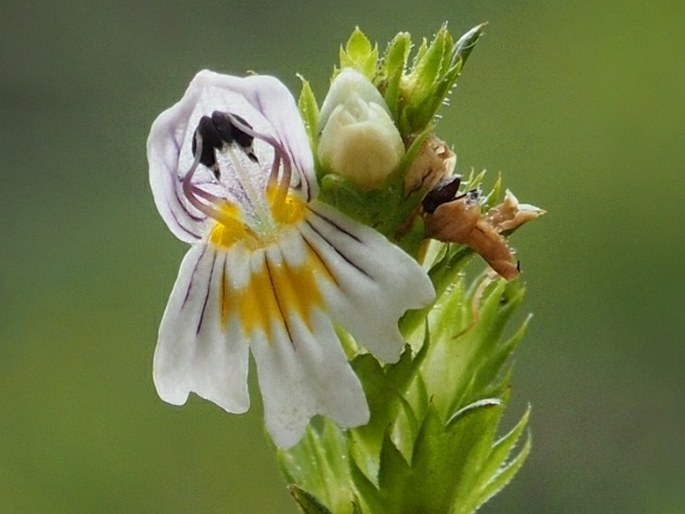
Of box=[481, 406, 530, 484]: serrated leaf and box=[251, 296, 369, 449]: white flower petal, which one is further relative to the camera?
box=[481, 406, 530, 484]: serrated leaf

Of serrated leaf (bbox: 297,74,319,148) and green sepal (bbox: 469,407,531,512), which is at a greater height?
serrated leaf (bbox: 297,74,319,148)

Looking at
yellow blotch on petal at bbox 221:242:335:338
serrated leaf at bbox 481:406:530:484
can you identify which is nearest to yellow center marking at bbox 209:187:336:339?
yellow blotch on petal at bbox 221:242:335:338

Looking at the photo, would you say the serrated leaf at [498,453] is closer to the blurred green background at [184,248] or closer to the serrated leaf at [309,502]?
the serrated leaf at [309,502]

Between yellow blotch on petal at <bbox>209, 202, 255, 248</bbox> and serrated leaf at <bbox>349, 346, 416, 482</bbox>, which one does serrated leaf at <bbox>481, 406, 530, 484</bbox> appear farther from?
yellow blotch on petal at <bbox>209, 202, 255, 248</bbox>

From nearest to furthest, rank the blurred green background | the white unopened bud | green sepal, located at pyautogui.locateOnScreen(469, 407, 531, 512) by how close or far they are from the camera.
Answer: the white unopened bud → green sepal, located at pyautogui.locateOnScreen(469, 407, 531, 512) → the blurred green background

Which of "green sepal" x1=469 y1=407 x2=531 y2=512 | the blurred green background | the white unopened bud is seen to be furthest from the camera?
the blurred green background

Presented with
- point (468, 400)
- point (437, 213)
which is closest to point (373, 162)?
point (437, 213)

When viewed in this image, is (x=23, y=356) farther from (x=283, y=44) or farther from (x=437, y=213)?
(x=437, y=213)
